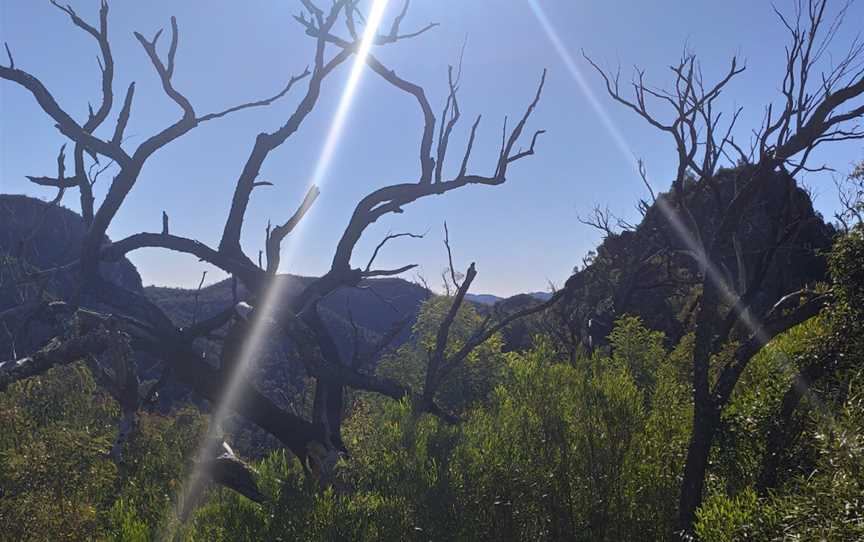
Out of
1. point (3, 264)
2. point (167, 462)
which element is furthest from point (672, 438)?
point (3, 264)

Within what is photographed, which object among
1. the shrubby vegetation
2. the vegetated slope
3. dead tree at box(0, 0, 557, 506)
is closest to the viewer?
the shrubby vegetation

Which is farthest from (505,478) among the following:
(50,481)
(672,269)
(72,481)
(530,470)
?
(672,269)

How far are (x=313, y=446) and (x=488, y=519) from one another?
11.8ft

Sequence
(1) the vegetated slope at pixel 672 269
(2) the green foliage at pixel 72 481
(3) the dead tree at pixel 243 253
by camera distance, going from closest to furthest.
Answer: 1. (2) the green foliage at pixel 72 481
2. (3) the dead tree at pixel 243 253
3. (1) the vegetated slope at pixel 672 269

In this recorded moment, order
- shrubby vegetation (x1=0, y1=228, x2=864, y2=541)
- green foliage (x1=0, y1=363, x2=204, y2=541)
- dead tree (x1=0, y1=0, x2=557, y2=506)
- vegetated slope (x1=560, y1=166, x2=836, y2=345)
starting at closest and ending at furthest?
shrubby vegetation (x1=0, y1=228, x2=864, y2=541)
green foliage (x1=0, y1=363, x2=204, y2=541)
dead tree (x1=0, y1=0, x2=557, y2=506)
vegetated slope (x1=560, y1=166, x2=836, y2=345)

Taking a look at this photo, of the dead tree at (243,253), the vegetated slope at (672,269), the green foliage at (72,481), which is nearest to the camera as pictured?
the green foliage at (72,481)

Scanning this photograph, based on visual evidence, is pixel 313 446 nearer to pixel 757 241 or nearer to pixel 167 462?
pixel 167 462

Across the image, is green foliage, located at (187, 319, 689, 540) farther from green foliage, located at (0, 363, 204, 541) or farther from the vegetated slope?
the vegetated slope

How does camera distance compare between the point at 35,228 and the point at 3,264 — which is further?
the point at 3,264

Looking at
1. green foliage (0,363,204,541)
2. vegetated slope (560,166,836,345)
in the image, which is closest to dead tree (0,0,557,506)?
green foliage (0,363,204,541)

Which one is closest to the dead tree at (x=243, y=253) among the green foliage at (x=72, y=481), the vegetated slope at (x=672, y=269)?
the green foliage at (x=72, y=481)

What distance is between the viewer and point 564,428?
5.70m

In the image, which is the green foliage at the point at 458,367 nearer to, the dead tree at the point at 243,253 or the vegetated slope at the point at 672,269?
the dead tree at the point at 243,253

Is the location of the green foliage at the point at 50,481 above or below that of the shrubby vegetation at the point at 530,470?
below
